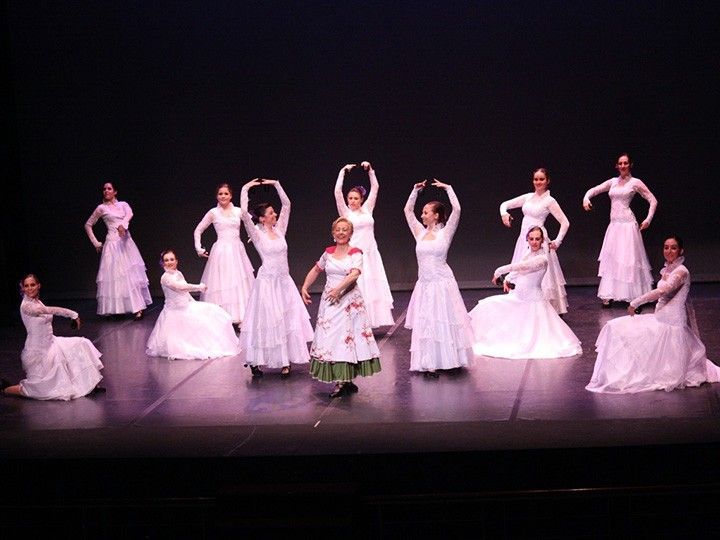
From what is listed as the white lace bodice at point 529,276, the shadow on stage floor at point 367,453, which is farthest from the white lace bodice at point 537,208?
the white lace bodice at point 529,276

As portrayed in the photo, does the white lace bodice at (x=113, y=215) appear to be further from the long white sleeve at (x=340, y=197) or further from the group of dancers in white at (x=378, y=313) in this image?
the long white sleeve at (x=340, y=197)

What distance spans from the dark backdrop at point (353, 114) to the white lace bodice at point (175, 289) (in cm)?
266

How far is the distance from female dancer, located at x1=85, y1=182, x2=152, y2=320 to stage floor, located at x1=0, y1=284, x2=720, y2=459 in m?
1.39

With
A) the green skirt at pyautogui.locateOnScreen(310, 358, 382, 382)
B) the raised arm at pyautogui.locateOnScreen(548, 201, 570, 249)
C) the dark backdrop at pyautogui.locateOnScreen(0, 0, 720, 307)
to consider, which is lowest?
the green skirt at pyautogui.locateOnScreen(310, 358, 382, 382)

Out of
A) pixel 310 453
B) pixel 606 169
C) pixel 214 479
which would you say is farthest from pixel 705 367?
pixel 606 169

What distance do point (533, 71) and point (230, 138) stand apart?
308 centimetres

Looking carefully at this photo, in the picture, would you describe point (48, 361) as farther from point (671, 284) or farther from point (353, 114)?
point (353, 114)

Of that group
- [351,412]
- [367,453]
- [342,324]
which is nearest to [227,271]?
[342,324]

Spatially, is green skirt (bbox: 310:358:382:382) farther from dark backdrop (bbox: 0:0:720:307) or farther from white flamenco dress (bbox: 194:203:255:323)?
dark backdrop (bbox: 0:0:720:307)

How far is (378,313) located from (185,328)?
1.57m

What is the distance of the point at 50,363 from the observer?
25.7ft

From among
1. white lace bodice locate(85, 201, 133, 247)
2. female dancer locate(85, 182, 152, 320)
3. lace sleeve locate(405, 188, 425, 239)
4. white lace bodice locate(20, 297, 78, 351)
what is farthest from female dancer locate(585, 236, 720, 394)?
white lace bodice locate(85, 201, 133, 247)

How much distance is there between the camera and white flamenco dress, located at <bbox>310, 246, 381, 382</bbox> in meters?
7.36

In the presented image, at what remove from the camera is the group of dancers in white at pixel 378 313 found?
7359mm
